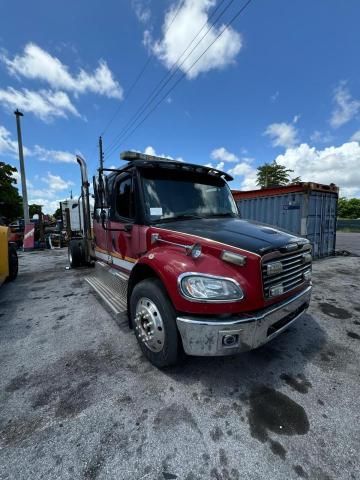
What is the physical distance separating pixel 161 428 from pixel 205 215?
229 centimetres

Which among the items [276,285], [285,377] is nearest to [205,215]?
[276,285]

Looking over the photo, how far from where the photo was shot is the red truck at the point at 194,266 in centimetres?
193

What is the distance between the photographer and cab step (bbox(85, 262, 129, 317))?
10.5ft

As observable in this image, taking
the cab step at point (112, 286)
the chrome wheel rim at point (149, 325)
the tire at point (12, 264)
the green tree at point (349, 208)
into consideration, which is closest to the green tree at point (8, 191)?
the tire at point (12, 264)

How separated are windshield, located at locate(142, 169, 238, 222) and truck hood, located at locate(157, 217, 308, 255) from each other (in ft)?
0.61

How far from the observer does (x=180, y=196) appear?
301cm

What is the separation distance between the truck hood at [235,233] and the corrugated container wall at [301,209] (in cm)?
568

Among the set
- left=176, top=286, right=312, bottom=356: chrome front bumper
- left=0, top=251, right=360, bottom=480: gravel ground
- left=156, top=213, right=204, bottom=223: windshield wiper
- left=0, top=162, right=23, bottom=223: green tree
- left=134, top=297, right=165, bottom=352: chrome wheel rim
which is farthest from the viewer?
left=0, top=162, right=23, bottom=223: green tree

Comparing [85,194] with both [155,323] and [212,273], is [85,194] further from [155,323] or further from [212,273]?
[212,273]

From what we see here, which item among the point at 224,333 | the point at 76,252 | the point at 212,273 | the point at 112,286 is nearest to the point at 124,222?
the point at 112,286

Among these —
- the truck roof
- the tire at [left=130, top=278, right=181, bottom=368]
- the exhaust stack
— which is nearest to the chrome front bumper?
the tire at [left=130, top=278, right=181, bottom=368]

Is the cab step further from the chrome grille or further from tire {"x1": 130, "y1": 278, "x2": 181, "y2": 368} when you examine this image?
the chrome grille

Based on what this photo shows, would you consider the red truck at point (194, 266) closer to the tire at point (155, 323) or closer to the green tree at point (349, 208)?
the tire at point (155, 323)

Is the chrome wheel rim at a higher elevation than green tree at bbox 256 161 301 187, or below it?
below
